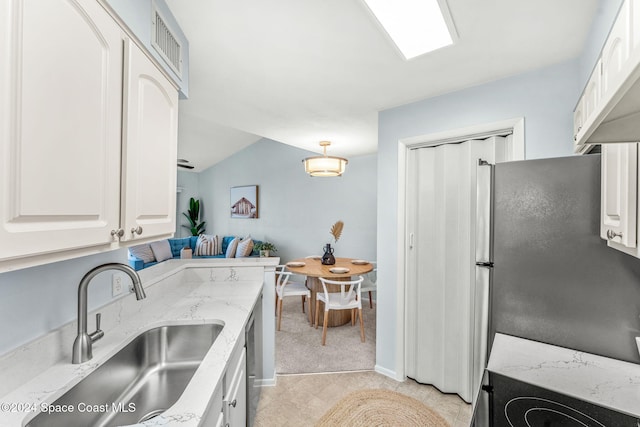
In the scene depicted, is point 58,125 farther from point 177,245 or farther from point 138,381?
point 177,245

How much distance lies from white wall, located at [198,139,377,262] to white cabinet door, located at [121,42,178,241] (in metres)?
3.60

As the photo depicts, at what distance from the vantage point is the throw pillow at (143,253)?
→ 4.89m

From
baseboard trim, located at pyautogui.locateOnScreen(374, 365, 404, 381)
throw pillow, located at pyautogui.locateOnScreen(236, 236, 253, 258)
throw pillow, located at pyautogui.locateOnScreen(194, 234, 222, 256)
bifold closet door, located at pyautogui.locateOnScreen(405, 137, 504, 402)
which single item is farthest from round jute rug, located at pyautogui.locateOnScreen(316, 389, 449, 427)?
Result: throw pillow, located at pyautogui.locateOnScreen(194, 234, 222, 256)

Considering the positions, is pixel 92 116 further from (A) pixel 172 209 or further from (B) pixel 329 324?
(B) pixel 329 324

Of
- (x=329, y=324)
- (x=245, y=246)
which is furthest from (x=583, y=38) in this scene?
(x=245, y=246)

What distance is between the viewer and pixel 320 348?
2.94 m

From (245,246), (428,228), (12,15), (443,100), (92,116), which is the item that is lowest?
(245,246)

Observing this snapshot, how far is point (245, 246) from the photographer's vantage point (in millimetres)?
5438

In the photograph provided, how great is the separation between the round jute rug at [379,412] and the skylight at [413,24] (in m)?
2.31

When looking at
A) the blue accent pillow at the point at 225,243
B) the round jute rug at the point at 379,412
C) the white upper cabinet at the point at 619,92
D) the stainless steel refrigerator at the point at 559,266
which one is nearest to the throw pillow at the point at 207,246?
the blue accent pillow at the point at 225,243

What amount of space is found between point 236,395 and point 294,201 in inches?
169

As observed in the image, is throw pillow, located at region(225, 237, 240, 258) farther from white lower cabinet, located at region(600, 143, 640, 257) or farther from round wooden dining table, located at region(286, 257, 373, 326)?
white lower cabinet, located at region(600, 143, 640, 257)

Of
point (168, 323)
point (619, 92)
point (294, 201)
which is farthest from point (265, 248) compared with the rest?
point (619, 92)

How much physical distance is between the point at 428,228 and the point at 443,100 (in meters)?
0.98
